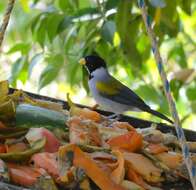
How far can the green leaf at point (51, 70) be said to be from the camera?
12.0 ft

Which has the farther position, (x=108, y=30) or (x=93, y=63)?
(x=93, y=63)

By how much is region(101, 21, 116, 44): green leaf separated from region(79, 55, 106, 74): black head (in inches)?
10.9

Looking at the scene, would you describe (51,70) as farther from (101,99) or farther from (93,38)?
(101,99)

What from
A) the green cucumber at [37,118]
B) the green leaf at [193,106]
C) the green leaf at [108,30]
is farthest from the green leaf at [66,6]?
the green cucumber at [37,118]

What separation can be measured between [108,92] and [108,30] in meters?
0.69

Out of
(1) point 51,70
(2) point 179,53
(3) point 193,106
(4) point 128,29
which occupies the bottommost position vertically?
(3) point 193,106

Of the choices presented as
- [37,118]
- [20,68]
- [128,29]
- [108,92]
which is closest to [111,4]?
[128,29]

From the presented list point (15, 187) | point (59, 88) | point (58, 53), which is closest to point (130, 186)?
point (15, 187)

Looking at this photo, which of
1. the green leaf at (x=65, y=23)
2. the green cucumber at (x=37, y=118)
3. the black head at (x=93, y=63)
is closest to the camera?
the green cucumber at (x=37, y=118)

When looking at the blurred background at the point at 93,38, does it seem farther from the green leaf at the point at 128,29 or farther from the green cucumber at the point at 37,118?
the green cucumber at the point at 37,118

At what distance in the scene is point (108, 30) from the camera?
365cm

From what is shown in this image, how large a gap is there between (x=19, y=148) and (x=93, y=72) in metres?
2.53

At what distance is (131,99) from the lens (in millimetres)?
4152

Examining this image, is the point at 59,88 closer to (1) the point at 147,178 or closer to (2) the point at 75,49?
(2) the point at 75,49
